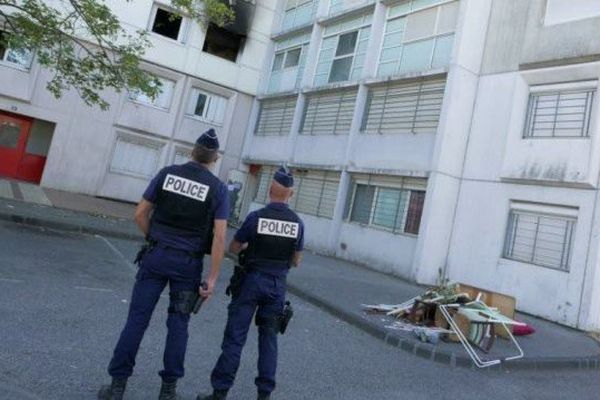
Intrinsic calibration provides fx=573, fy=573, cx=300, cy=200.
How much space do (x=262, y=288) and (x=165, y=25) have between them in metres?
21.4

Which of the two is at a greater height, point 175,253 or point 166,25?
point 166,25

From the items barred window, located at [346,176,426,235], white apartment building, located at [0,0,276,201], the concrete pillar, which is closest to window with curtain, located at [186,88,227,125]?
white apartment building, located at [0,0,276,201]

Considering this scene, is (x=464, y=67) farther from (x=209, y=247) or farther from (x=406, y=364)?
(x=209, y=247)

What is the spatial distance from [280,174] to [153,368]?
6.61 ft

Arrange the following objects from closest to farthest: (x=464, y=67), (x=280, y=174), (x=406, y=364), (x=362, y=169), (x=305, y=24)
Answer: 1. (x=280, y=174)
2. (x=406, y=364)
3. (x=464, y=67)
4. (x=362, y=169)
5. (x=305, y=24)

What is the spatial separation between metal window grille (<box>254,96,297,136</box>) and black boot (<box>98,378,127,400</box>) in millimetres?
19056

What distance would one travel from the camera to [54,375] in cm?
432

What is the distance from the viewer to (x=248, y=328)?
4.40 m

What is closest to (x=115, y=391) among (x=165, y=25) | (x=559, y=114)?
(x=559, y=114)

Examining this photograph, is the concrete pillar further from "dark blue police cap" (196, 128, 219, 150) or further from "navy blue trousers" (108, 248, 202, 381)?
"navy blue trousers" (108, 248, 202, 381)

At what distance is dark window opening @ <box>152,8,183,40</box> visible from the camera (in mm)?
23422

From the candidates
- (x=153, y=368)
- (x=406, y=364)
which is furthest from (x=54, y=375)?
(x=406, y=364)

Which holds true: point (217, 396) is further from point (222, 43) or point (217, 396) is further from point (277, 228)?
point (222, 43)

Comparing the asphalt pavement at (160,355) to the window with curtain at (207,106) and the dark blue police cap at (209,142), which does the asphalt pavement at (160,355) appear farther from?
the window with curtain at (207,106)
